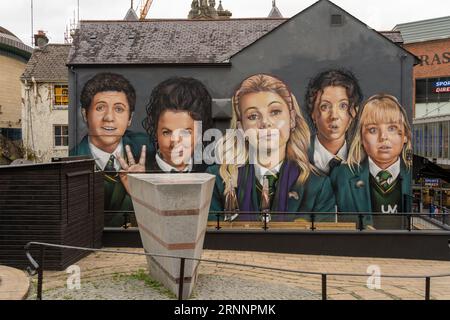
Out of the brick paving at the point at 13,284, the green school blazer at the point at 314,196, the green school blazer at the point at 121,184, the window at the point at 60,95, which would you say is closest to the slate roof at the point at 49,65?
the window at the point at 60,95

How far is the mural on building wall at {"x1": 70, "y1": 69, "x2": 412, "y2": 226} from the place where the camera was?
18078 millimetres

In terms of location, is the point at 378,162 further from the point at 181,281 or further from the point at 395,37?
the point at 181,281

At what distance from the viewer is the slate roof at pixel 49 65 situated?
29.9 meters

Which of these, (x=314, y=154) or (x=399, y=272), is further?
(x=314, y=154)

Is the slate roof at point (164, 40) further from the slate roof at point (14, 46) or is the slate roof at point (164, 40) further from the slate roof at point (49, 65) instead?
the slate roof at point (14, 46)

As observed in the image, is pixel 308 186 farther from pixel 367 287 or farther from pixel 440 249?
pixel 367 287

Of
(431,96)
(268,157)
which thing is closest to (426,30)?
(431,96)

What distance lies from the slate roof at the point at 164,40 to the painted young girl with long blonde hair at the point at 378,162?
623 cm

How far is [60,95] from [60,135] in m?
2.66

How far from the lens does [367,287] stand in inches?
421

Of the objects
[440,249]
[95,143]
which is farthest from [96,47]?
[440,249]

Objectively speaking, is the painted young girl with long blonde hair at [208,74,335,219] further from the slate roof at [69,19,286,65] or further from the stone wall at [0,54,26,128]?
the stone wall at [0,54,26,128]

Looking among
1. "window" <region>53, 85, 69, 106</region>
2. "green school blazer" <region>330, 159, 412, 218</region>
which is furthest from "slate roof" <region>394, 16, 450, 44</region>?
"window" <region>53, 85, 69, 106</region>

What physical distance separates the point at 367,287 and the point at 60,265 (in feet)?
25.0
